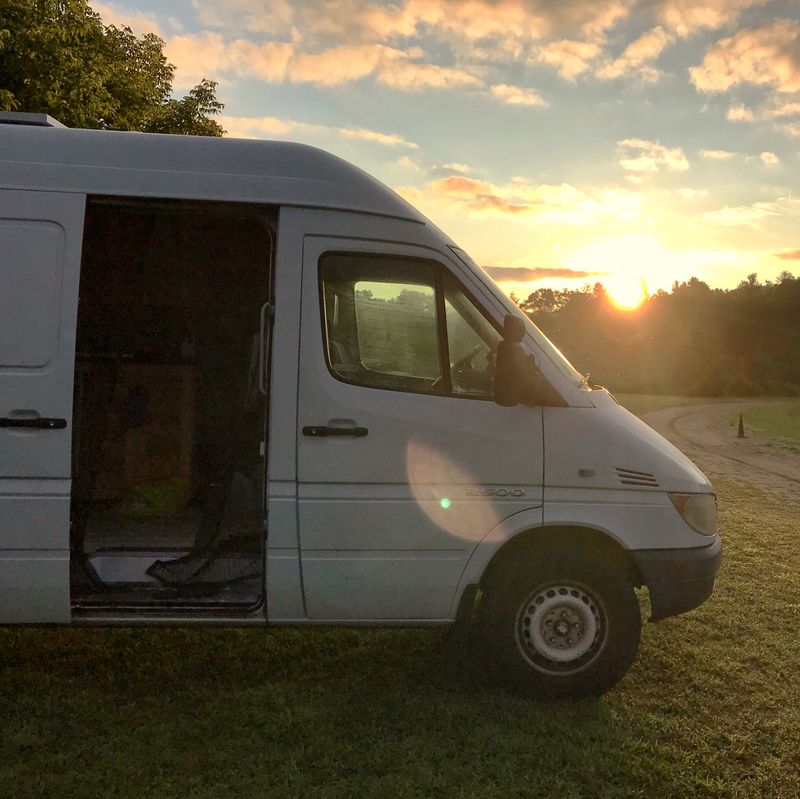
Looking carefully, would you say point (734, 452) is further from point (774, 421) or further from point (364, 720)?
point (364, 720)

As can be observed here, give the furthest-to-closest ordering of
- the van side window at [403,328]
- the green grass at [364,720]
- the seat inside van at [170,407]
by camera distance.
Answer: the seat inside van at [170,407]
the van side window at [403,328]
the green grass at [364,720]

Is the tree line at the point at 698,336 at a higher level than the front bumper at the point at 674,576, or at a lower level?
higher

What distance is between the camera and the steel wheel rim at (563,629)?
4.74 m

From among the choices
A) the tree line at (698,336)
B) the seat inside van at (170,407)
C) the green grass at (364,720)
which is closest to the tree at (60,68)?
the seat inside van at (170,407)

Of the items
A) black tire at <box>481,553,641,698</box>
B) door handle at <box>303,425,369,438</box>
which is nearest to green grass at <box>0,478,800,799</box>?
black tire at <box>481,553,641,698</box>

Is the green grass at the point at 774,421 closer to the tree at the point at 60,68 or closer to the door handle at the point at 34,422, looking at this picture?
the tree at the point at 60,68

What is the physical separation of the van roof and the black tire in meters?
1.98

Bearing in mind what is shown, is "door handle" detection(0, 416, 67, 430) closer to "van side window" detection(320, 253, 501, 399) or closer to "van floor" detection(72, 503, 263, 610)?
"van floor" detection(72, 503, 263, 610)

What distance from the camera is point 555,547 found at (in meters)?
4.73

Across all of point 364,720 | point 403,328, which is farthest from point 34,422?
point 364,720

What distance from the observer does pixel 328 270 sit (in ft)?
15.1

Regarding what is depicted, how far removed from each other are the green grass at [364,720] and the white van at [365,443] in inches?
17.4

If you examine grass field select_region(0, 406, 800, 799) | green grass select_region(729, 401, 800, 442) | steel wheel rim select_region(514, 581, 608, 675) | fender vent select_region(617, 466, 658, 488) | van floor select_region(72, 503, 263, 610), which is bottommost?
grass field select_region(0, 406, 800, 799)

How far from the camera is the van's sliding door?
4344mm
